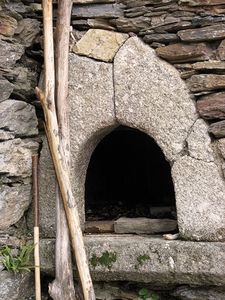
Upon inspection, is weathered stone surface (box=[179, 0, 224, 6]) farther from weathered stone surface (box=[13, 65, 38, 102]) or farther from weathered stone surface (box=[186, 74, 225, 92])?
weathered stone surface (box=[13, 65, 38, 102])

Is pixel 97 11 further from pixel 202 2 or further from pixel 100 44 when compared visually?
pixel 202 2

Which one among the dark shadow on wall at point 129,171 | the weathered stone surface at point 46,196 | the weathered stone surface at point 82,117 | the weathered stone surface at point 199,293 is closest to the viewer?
the weathered stone surface at point 199,293

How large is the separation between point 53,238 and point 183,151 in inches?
39.8

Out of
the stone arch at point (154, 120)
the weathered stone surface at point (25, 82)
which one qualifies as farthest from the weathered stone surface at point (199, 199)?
the weathered stone surface at point (25, 82)

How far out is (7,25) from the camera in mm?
2977

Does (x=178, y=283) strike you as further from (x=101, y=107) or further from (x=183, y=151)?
(x=101, y=107)

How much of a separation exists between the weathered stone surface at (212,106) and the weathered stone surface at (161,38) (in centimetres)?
41

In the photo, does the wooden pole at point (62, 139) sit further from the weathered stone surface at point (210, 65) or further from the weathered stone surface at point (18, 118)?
the weathered stone surface at point (210, 65)

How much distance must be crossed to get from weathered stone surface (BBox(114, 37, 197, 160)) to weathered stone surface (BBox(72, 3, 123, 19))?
21 cm

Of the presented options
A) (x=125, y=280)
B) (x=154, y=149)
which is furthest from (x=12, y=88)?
(x=154, y=149)

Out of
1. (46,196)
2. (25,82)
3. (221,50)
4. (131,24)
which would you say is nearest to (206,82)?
(221,50)

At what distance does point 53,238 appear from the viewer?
10.2 feet

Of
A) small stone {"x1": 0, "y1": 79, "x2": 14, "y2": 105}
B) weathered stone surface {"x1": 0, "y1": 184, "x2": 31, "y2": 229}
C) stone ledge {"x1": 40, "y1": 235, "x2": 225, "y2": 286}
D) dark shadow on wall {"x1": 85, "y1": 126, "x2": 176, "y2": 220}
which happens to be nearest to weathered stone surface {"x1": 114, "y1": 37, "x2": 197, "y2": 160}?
Result: stone ledge {"x1": 40, "y1": 235, "x2": 225, "y2": 286}

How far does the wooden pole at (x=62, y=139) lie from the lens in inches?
114
